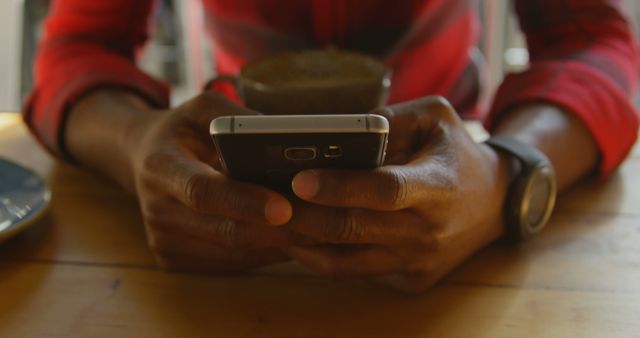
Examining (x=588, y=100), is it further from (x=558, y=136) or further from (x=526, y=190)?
(x=526, y=190)

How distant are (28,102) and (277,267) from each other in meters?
0.47

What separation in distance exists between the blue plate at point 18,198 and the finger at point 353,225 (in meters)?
0.27

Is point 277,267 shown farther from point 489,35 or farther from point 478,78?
point 489,35

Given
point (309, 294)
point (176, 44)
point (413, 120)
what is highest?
point (413, 120)

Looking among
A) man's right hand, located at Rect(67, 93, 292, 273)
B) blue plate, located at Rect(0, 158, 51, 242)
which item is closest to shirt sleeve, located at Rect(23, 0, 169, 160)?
blue plate, located at Rect(0, 158, 51, 242)

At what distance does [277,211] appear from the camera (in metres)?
0.43

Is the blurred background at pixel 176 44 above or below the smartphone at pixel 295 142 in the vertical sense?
below

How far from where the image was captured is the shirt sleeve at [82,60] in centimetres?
Answer: 76

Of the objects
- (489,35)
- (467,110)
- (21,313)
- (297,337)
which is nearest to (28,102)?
(21,313)

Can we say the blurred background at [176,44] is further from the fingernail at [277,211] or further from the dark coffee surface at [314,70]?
the fingernail at [277,211]

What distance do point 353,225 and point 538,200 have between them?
223 millimetres

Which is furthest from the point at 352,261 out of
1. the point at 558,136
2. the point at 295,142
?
the point at 558,136

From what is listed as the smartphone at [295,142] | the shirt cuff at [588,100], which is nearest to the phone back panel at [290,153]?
the smartphone at [295,142]

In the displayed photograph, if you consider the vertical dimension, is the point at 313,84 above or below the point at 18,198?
above
